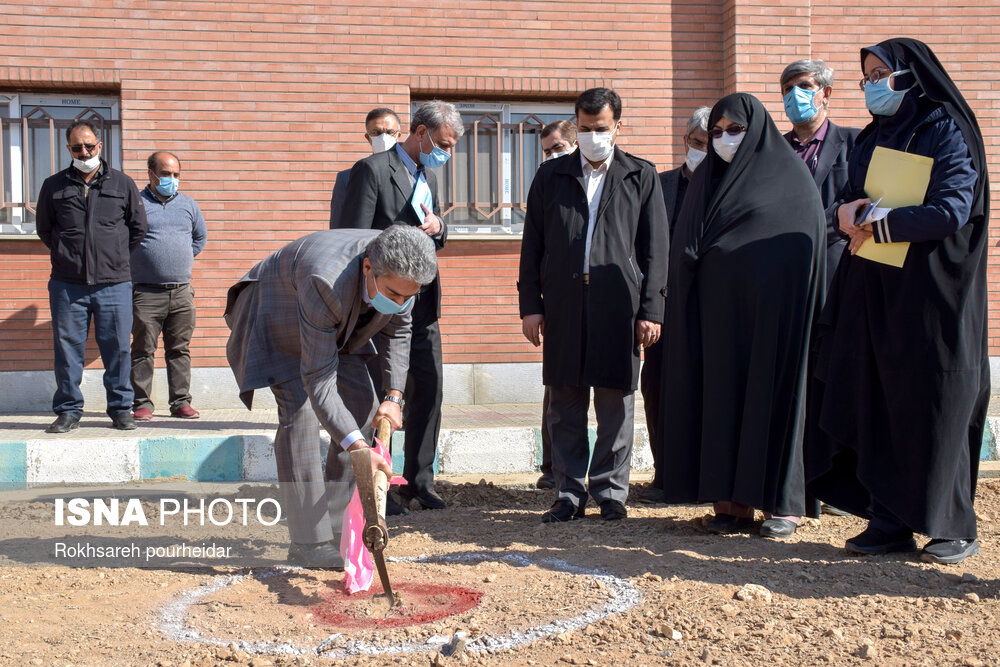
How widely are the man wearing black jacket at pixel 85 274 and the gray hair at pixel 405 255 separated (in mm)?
4019

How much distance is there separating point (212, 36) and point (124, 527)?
190 inches

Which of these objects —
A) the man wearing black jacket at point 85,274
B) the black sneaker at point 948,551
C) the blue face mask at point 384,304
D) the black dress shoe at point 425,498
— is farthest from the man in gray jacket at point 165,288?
the black sneaker at point 948,551

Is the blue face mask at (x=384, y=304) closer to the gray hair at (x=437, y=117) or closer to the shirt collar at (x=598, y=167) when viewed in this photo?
the gray hair at (x=437, y=117)

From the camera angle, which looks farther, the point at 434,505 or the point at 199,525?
the point at 434,505

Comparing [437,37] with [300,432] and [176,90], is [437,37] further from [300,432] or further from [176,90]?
[300,432]

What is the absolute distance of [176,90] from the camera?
8.20 metres

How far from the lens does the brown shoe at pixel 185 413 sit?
7543 mm

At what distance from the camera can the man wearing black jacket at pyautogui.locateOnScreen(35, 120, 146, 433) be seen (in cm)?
686

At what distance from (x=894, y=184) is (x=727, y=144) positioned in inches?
30.9

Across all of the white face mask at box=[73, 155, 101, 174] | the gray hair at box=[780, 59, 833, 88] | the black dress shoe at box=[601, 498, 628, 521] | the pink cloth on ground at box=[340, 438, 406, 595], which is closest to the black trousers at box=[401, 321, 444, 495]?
the black dress shoe at box=[601, 498, 628, 521]

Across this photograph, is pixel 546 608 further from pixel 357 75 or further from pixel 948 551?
pixel 357 75

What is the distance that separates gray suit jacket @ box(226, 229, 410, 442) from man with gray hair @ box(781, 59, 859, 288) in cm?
231

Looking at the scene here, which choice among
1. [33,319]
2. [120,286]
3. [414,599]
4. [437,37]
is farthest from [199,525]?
[437,37]

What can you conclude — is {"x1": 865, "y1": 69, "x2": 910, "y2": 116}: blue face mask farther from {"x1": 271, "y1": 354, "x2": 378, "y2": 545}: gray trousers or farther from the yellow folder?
{"x1": 271, "y1": 354, "x2": 378, "y2": 545}: gray trousers
